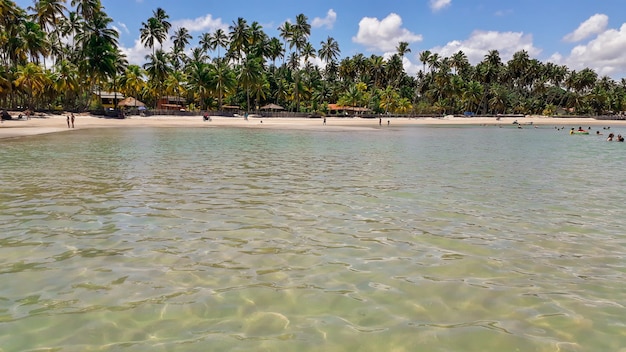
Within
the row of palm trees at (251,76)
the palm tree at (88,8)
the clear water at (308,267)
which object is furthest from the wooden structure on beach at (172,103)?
the clear water at (308,267)

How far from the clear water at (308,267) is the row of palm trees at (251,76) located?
6027 centimetres

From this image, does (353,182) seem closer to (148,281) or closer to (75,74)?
(148,281)

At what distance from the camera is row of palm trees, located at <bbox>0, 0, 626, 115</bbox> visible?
63750mm

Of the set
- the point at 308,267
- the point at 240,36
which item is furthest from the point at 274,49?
the point at 308,267

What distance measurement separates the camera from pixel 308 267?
597 centimetres

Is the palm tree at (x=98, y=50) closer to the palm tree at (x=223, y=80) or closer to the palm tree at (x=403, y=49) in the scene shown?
the palm tree at (x=223, y=80)

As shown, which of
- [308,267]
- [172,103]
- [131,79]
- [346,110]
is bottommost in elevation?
[308,267]

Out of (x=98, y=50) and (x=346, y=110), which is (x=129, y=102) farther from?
(x=346, y=110)

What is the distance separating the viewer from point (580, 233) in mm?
7871

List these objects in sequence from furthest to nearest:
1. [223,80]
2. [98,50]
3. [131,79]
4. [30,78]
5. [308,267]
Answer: [223,80], [131,79], [98,50], [30,78], [308,267]

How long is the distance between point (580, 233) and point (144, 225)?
8.31 metres

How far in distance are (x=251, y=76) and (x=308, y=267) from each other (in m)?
79.3

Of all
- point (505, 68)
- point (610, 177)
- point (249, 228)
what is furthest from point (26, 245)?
point (505, 68)

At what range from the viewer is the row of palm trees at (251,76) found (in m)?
63.8
